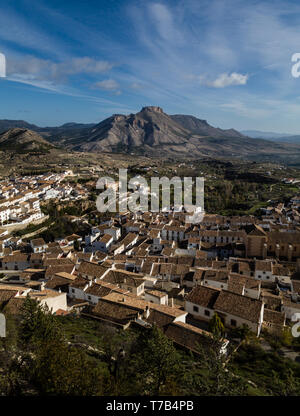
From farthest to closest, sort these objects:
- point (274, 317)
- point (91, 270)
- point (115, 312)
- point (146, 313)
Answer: point (91, 270), point (274, 317), point (115, 312), point (146, 313)

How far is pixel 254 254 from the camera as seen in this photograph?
1403 inches

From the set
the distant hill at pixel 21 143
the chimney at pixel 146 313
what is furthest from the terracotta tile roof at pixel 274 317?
the distant hill at pixel 21 143

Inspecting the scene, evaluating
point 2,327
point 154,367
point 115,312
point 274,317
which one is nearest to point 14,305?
point 115,312

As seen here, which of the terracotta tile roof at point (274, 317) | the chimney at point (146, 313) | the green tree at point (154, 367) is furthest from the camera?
the terracotta tile roof at point (274, 317)

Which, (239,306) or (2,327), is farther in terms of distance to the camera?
(239,306)

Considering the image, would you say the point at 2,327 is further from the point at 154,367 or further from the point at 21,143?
the point at 21,143

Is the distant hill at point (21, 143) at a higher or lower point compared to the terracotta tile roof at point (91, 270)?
higher

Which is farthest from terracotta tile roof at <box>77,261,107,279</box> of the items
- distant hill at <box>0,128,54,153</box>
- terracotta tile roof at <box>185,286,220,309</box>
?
distant hill at <box>0,128,54,153</box>

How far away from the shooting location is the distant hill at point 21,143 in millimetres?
119938

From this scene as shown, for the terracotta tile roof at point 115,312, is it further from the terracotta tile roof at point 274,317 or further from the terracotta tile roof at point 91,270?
the terracotta tile roof at point 274,317

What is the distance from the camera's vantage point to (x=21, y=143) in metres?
131

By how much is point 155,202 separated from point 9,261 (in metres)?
38.2
